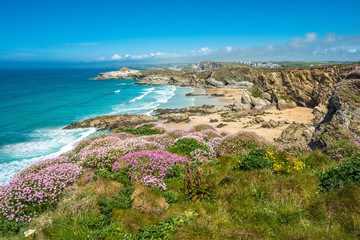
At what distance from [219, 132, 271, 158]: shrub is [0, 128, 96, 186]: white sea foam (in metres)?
19.2

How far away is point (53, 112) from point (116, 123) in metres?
23.0

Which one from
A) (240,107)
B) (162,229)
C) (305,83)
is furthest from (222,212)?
(305,83)

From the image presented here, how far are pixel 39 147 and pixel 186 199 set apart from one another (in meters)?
27.5

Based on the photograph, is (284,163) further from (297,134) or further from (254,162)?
(297,134)

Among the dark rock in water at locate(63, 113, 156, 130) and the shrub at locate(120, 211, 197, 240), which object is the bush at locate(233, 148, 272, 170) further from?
the dark rock in water at locate(63, 113, 156, 130)

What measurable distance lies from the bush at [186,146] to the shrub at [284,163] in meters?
3.29

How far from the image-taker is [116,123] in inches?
1368

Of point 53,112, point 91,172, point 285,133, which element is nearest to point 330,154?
point 91,172

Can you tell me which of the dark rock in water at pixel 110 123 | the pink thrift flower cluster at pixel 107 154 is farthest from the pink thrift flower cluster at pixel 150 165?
the dark rock in water at pixel 110 123

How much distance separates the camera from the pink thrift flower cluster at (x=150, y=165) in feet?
22.4

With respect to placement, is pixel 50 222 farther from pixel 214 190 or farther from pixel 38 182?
pixel 214 190

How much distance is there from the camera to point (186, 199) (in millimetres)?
5941

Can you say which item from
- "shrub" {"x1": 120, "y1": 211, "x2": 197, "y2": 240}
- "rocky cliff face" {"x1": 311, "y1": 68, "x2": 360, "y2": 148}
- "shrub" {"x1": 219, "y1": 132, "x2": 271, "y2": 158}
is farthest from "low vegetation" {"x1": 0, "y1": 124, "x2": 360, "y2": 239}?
"rocky cliff face" {"x1": 311, "y1": 68, "x2": 360, "y2": 148}

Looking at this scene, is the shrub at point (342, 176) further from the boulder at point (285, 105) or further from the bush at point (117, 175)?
the boulder at point (285, 105)
